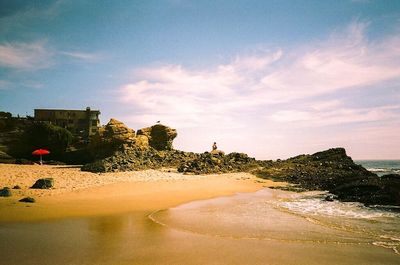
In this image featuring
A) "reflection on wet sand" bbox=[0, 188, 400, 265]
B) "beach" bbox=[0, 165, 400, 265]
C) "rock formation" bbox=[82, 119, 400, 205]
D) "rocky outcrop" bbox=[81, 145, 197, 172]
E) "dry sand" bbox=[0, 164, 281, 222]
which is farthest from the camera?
"rocky outcrop" bbox=[81, 145, 197, 172]

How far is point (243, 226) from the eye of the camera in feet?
30.4

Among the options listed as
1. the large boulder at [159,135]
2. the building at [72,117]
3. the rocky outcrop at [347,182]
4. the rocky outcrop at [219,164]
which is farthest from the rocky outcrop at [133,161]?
the building at [72,117]

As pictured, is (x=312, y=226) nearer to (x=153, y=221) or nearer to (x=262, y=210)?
(x=262, y=210)

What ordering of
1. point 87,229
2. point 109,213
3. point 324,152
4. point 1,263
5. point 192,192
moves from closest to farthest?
point 1,263 < point 87,229 < point 109,213 < point 192,192 < point 324,152

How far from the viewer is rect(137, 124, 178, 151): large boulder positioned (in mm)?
41394

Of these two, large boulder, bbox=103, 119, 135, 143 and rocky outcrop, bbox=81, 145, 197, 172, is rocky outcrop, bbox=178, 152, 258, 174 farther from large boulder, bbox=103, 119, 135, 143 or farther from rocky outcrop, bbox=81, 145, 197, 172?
large boulder, bbox=103, 119, 135, 143

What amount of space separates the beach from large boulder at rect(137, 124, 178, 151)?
87.3 feet

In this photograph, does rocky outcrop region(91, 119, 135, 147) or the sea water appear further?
rocky outcrop region(91, 119, 135, 147)

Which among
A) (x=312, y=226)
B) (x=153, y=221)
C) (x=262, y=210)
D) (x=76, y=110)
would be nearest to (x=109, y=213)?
(x=153, y=221)

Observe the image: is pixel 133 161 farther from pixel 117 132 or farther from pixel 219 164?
pixel 219 164

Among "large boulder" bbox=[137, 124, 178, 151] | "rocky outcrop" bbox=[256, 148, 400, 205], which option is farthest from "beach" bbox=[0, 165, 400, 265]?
"large boulder" bbox=[137, 124, 178, 151]

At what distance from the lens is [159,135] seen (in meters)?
41.9

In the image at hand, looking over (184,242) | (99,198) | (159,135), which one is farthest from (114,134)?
(184,242)

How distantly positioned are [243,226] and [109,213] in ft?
16.6
